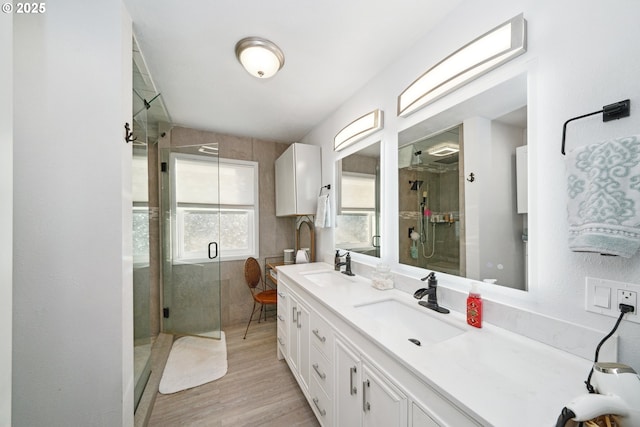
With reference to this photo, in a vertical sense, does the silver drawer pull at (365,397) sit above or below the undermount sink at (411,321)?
below

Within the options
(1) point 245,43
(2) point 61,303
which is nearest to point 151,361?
(2) point 61,303

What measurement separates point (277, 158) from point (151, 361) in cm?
262

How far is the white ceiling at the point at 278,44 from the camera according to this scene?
48.2 inches

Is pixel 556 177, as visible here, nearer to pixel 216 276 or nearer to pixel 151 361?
pixel 216 276

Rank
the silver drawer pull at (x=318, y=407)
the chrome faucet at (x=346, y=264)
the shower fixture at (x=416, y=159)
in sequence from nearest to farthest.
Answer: the silver drawer pull at (x=318, y=407) → the shower fixture at (x=416, y=159) → the chrome faucet at (x=346, y=264)

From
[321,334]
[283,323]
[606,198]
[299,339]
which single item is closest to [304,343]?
[299,339]

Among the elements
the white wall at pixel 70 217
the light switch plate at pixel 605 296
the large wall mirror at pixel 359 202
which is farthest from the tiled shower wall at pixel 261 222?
the light switch plate at pixel 605 296

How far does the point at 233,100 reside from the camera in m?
2.16

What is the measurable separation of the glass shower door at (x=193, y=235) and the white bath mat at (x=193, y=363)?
12 centimetres

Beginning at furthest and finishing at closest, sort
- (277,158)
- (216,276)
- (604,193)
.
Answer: (277,158) < (216,276) < (604,193)

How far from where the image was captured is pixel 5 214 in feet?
2.18

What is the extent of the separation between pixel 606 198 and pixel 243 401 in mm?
2291

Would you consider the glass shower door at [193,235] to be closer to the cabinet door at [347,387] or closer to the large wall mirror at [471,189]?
the cabinet door at [347,387]

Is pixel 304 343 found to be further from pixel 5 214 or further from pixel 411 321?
pixel 5 214
